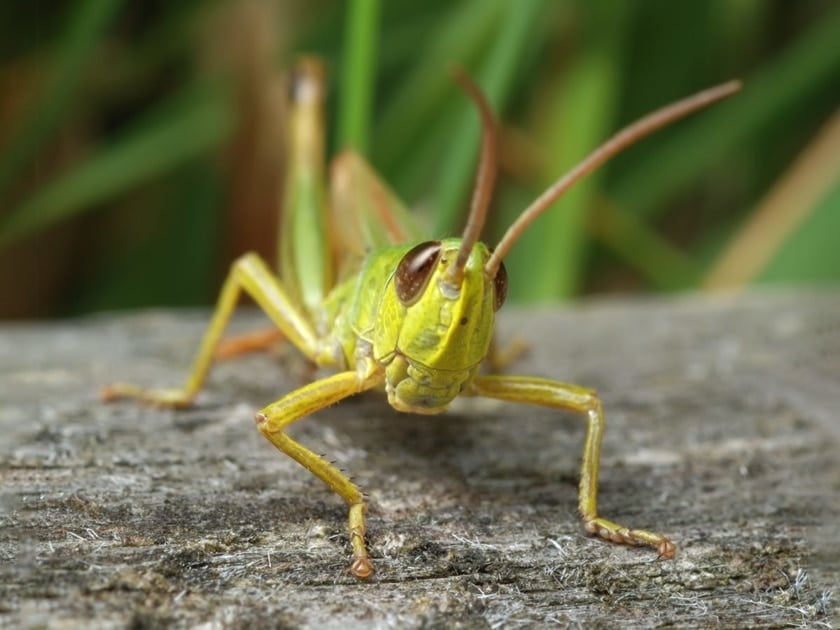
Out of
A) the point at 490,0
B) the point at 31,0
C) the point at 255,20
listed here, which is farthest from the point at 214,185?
the point at 490,0

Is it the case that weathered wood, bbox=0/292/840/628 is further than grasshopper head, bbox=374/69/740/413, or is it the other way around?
grasshopper head, bbox=374/69/740/413

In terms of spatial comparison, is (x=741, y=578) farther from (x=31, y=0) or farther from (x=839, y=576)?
(x=31, y=0)

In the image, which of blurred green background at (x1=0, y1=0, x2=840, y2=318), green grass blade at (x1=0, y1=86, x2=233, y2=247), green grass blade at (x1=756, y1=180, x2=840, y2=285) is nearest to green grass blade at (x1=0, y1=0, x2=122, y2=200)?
blurred green background at (x1=0, y1=0, x2=840, y2=318)

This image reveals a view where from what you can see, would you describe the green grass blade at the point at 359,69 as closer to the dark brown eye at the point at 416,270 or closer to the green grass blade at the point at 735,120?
the dark brown eye at the point at 416,270

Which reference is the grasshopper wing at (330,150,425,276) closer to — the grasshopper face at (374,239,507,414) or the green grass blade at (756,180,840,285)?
the grasshopper face at (374,239,507,414)

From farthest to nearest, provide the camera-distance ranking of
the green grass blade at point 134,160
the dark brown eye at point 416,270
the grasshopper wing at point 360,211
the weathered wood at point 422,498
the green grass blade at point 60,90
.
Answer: the green grass blade at point 134,160 < the green grass blade at point 60,90 < the grasshopper wing at point 360,211 < the dark brown eye at point 416,270 < the weathered wood at point 422,498

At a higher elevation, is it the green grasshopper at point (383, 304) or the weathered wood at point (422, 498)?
the green grasshopper at point (383, 304)

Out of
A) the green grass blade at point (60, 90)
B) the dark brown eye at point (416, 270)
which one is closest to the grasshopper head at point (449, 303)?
the dark brown eye at point (416, 270)

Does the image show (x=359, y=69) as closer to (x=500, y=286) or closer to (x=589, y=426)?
(x=500, y=286)
